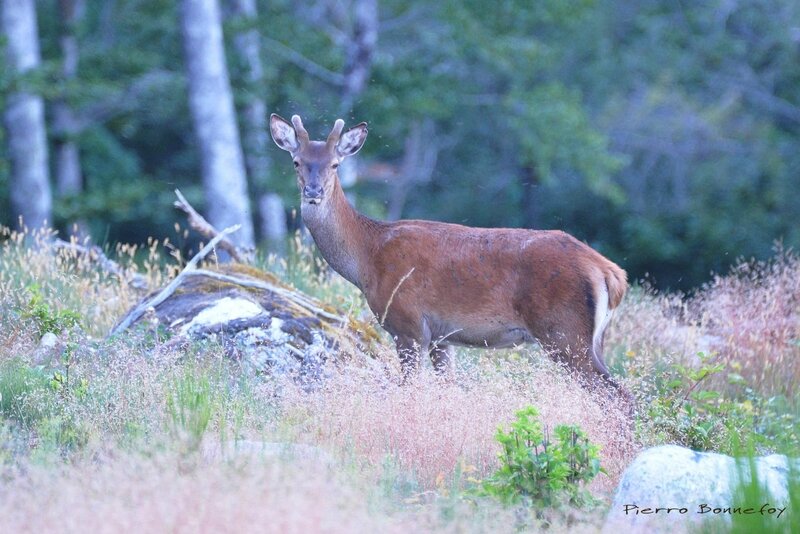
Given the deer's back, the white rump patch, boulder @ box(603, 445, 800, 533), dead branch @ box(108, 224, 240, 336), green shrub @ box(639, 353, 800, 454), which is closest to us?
boulder @ box(603, 445, 800, 533)

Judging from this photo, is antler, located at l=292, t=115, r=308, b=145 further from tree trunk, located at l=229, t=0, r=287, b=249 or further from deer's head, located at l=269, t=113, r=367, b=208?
tree trunk, located at l=229, t=0, r=287, b=249

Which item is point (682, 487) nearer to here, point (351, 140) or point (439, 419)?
point (439, 419)

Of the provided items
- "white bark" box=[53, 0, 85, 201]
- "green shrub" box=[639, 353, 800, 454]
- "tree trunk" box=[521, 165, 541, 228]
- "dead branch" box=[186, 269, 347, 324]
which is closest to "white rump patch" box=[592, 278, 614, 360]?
"green shrub" box=[639, 353, 800, 454]

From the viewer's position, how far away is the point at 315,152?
29.6 feet

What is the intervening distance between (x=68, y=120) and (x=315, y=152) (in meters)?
13.6

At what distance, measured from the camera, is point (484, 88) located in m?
28.4

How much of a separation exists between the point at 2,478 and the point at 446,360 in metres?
3.78

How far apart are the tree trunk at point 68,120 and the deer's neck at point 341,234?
11355 mm

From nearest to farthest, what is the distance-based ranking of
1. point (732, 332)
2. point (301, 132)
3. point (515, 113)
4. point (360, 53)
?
point (301, 132), point (732, 332), point (360, 53), point (515, 113)

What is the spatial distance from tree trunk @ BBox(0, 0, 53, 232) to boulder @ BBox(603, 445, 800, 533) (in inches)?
509

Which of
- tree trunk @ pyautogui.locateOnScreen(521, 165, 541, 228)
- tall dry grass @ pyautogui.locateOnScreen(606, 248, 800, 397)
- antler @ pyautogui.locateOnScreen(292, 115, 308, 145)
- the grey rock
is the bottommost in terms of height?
tree trunk @ pyautogui.locateOnScreen(521, 165, 541, 228)

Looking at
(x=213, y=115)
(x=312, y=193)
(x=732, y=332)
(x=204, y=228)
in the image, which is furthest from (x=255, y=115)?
(x=312, y=193)

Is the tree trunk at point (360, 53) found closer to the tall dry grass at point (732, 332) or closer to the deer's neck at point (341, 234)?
the tall dry grass at point (732, 332)

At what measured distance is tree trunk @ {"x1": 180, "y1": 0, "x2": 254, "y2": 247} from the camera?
16219 millimetres
